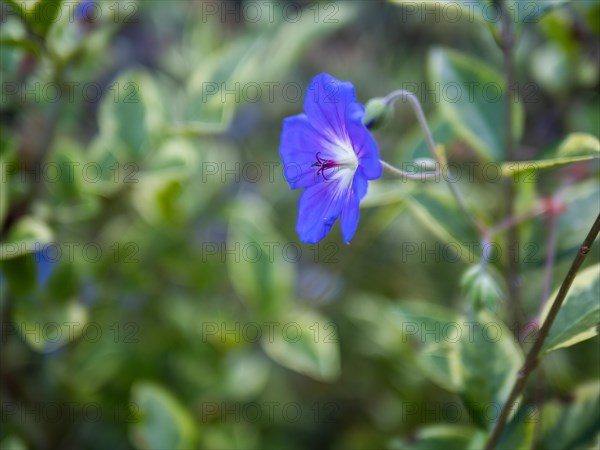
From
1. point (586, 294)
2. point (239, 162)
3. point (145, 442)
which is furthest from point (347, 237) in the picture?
point (239, 162)

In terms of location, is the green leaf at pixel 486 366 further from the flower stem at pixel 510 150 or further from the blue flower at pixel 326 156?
the blue flower at pixel 326 156

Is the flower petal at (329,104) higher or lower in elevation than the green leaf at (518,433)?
higher

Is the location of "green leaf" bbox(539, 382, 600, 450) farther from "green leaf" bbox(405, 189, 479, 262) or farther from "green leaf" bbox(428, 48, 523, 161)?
"green leaf" bbox(428, 48, 523, 161)

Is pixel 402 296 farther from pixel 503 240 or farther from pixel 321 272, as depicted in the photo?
pixel 503 240

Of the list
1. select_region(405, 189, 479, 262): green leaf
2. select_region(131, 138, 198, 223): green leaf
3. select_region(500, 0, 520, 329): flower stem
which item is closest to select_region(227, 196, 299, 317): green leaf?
select_region(131, 138, 198, 223): green leaf

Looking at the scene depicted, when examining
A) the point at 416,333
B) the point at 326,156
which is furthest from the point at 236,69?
the point at 416,333

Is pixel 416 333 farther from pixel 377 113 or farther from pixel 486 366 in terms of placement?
pixel 377 113

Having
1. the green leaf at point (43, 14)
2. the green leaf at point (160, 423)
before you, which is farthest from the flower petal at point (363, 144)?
the green leaf at point (160, 423)
